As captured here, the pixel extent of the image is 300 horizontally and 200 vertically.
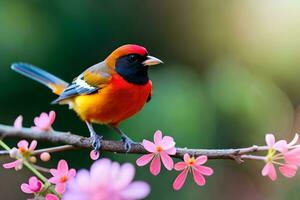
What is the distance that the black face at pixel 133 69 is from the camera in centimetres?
179

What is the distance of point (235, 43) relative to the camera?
4363 millimetres

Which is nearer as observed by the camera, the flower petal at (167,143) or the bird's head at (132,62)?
the flower petal at (167,143)

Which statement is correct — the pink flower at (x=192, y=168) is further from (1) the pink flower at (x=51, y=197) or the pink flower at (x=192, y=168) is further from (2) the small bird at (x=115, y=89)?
(2) the small bird at (x=115, y=89)

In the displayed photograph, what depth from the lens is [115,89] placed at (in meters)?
1.78

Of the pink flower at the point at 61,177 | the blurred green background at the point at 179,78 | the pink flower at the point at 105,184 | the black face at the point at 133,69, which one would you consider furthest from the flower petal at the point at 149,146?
the blurred green background at the point at 179,78

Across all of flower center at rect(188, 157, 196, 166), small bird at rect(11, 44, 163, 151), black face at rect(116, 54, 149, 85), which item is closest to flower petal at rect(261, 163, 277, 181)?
flower center at rect(188, 157, 196, 166)

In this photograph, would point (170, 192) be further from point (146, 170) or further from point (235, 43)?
point (235, 43)

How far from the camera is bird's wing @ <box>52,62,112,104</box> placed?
1.85 m

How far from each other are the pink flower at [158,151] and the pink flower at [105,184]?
0.96ft

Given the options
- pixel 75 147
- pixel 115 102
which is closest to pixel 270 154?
pixel 75 147

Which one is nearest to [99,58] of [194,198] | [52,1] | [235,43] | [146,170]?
[52,1]

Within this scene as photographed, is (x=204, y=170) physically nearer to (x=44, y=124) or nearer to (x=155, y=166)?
(x=155, y=166)

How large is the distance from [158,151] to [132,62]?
97cm

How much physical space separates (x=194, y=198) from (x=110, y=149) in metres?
2.04
